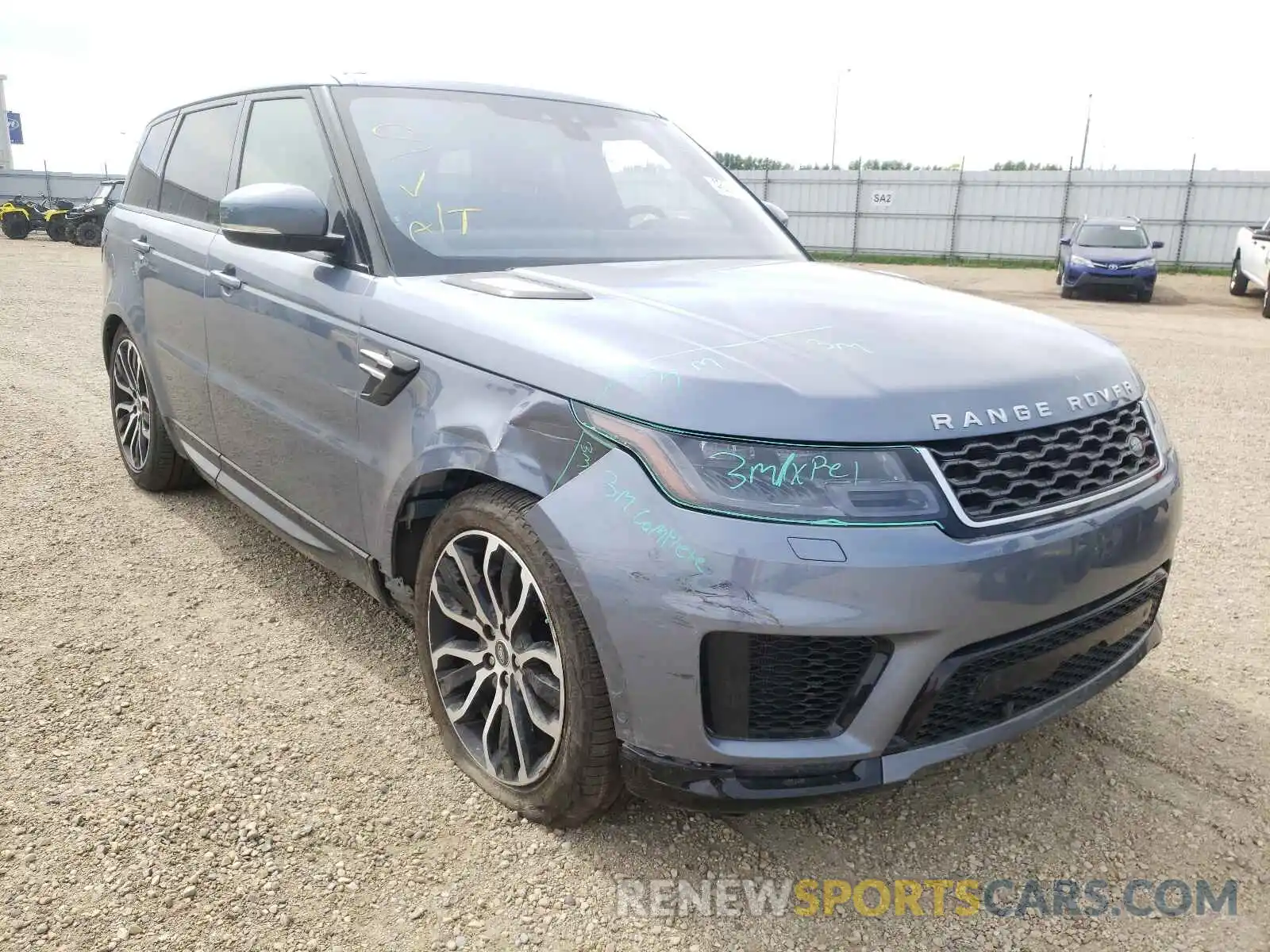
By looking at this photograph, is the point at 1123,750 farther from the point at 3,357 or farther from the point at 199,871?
the point at 3,357

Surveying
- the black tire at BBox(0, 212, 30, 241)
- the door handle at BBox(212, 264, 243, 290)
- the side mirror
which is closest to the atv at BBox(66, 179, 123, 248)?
the black tire at BBox(0, 212, 30, 241)

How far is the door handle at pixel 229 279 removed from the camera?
3.28 meters

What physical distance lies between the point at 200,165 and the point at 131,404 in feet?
4.60

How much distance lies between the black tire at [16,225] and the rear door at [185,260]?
2918 centimetres

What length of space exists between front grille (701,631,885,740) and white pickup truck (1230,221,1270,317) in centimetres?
1538

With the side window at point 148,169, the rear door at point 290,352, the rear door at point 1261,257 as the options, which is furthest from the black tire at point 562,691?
the rear door at point 1261,257

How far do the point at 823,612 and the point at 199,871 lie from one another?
5.06 feet

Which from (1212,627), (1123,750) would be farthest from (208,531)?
(1212,627)

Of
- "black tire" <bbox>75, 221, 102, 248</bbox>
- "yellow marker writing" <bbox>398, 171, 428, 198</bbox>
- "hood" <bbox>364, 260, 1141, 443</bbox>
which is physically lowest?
"black tire" <bbox>75, 221, 102, 248</bbox>

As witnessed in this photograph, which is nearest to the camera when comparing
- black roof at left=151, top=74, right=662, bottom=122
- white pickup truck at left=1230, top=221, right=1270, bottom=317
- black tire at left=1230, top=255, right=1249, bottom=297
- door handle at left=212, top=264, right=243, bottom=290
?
black roof at left=151, top=74, right=662, bottom=122

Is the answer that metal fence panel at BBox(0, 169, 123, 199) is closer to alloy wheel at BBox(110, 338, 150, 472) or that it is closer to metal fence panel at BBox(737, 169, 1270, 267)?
metal fence panel at BBox(737, 169, 1270, 267)

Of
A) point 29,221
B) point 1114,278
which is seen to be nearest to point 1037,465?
point 1114,278

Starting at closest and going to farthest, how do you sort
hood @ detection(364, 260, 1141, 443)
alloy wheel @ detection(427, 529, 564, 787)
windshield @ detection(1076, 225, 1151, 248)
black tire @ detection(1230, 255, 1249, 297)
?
hood @ detection(364, 260, 1141, 443), alloy wheel @ detection(427, 529, 564, 787), windshield @ detection(1076, 225, 1151, 248), black tire @ detection(1230, 255, 1249, 297)

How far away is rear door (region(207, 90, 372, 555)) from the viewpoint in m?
2.71
